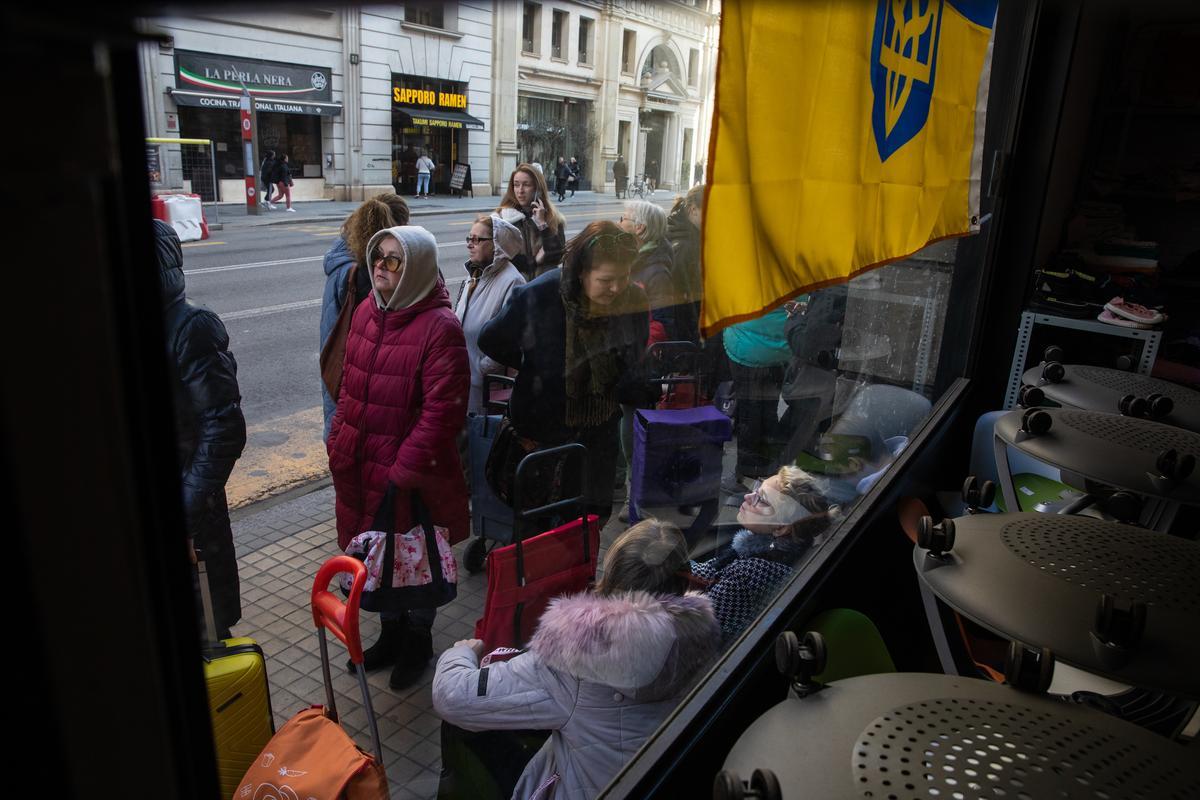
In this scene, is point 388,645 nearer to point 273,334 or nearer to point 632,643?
point 632,643

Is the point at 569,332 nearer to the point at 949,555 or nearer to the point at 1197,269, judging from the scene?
the point at 949,555

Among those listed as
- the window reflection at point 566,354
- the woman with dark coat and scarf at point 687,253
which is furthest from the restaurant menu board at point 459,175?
the woman with dark coat and scarf at point 687,253

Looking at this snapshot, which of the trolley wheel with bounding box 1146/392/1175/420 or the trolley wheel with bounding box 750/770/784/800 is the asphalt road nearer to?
the trolley wheel with bounding box 1146/392/1175/420

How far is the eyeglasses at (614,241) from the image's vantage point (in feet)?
7.39

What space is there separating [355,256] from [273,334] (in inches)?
44.7

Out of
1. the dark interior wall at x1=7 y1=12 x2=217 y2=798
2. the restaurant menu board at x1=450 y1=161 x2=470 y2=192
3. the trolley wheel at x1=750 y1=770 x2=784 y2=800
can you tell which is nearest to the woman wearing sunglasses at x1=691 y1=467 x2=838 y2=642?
the trolley wheel at x1=750 y1=770 x2=784 y2=800

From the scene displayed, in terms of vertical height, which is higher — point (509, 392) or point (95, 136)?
point (95, 136)

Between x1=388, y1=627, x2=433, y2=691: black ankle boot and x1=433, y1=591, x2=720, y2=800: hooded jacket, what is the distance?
0.65 m

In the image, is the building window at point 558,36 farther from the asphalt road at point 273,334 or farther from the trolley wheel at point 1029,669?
the asphalt road at point 273,334

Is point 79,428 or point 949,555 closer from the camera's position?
point 79,428

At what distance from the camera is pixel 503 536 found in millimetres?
Answer: 2527

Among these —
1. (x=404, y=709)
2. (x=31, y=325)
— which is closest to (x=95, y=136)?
(x=31, y=325)

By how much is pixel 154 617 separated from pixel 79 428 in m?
0.14

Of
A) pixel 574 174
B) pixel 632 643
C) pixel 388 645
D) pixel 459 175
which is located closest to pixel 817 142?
pixel 574 174
